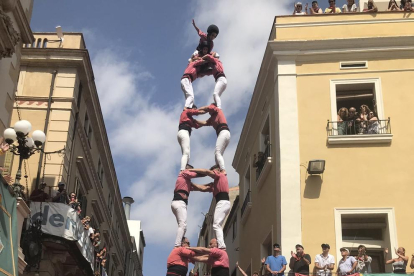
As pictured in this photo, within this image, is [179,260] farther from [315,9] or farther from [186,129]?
[315,9]

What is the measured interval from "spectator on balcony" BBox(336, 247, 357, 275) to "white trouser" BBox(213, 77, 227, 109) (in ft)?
15.3

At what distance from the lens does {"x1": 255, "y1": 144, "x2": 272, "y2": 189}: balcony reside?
62.0 feet

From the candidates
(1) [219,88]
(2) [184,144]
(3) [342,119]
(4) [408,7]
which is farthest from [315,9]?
(2) [184,144]

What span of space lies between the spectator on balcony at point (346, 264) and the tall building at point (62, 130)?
822 centimetres

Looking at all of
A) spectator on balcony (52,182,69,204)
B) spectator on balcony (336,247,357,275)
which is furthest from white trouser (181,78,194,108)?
spectator on balcony (52,182,69,204)

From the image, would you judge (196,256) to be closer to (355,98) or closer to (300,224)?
(300,224)

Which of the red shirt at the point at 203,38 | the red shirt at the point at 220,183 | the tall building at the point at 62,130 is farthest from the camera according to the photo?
the tall building at the point at 62,130

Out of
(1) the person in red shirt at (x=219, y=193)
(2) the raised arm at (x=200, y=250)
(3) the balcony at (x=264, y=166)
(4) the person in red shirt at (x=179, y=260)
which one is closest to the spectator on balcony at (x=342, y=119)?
(3) the balcony at (x=264, y=166)

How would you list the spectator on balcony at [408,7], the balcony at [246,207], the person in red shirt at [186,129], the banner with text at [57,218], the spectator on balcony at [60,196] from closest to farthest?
the person in red shirt at [186,129] → the banner with text at [57,218] → the spectator on balcony at [408,7] → the spectator on balcony at [60,196] → the balcony at [246,207]

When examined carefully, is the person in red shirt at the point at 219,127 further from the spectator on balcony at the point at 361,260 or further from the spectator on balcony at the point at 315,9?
the spectator on balcony at the point at 315,9

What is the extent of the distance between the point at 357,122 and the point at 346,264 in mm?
4589

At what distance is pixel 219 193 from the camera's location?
14.1 m

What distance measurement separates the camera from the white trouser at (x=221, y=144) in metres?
14.6

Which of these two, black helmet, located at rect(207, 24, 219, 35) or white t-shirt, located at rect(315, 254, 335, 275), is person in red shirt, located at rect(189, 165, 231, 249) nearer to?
white t-shirt, located at rect(315, 254, 335, 275)
